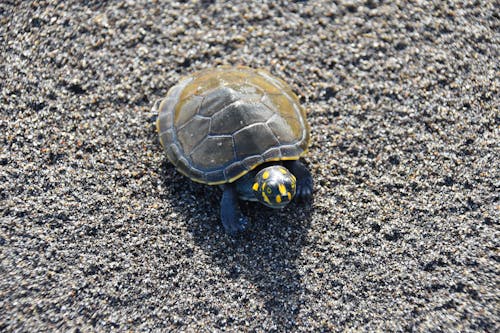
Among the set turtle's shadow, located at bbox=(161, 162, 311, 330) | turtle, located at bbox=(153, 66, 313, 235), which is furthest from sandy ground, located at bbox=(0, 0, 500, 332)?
turtle, located at bbox=(153, 66, 313, 235)

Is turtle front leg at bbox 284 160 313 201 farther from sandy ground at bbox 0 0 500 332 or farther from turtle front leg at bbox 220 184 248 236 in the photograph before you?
turtle front leg at bbox 220 184 248 236

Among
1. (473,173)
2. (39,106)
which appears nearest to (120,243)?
Result: (39,106)

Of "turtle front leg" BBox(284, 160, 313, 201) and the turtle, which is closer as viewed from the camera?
the turtle

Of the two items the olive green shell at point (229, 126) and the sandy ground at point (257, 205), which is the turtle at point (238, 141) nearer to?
the olive green shell at point (229, 126)

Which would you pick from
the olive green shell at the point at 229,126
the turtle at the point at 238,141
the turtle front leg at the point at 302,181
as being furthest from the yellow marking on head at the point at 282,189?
the turtle front leg at the point at 302,181

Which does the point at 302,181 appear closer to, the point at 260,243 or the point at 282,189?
the point at 282,189

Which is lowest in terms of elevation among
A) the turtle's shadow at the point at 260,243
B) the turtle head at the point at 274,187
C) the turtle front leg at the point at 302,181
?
the turtle's shadow at the point at 260,243
